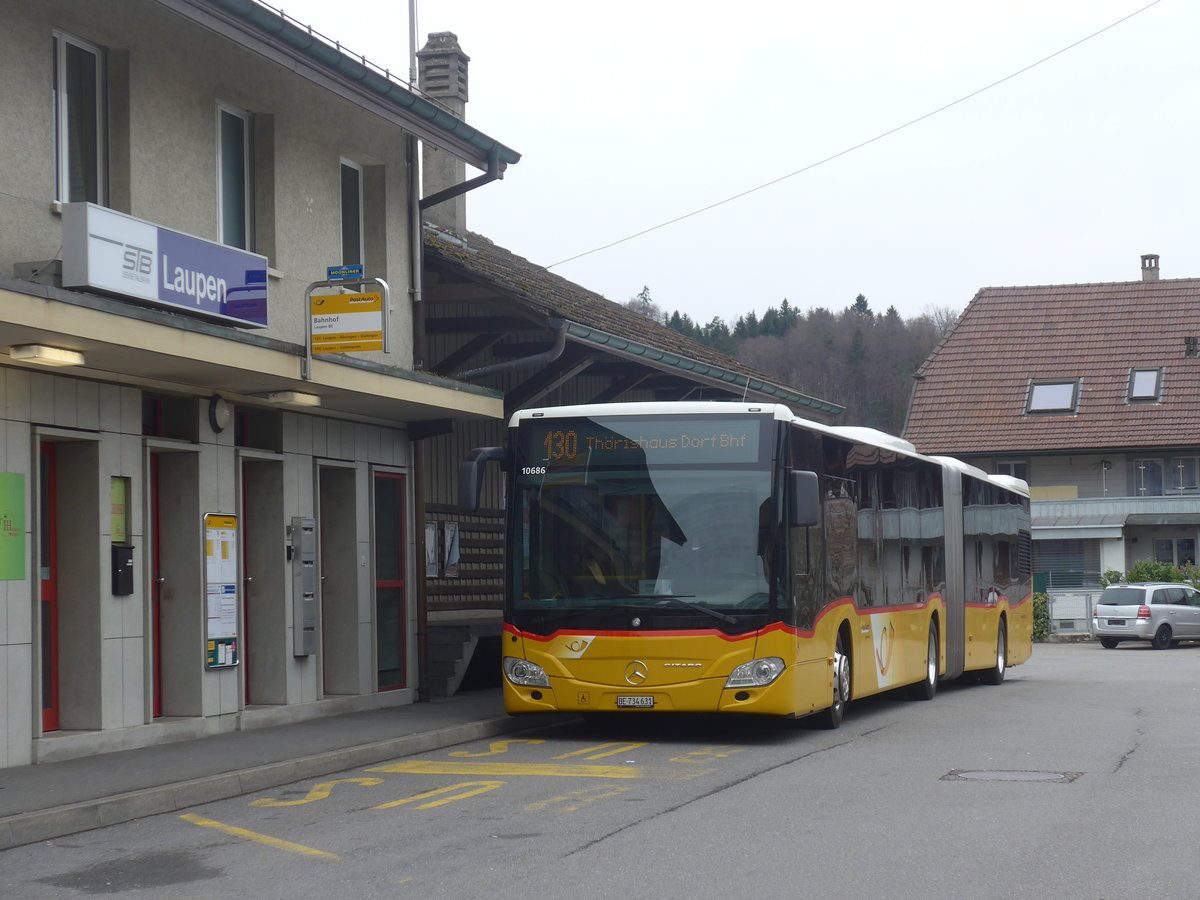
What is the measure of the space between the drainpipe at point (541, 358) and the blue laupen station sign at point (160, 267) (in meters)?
3.91

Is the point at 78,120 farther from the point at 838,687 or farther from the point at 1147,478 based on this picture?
the point at 1147,478

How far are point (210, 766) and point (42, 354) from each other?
3126 mm

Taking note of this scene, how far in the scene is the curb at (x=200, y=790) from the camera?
908 centimetres

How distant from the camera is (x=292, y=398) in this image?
47.8 ft

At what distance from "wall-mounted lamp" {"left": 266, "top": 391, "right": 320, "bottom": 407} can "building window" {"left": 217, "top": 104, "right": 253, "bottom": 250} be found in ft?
4.80

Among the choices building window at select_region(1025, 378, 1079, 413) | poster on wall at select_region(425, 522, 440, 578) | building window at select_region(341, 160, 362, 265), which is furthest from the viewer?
building window at select_region(1025, 378, 1079, 413)

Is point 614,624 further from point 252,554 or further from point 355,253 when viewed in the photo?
point 355,253

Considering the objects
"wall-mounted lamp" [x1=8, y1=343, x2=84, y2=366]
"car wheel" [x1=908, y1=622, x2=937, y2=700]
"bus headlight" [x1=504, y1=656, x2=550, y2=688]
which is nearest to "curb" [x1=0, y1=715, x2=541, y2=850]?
"bus headlight" [x1=504, y1=656, x2=550, y2=688]

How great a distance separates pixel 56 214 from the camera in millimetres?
11914

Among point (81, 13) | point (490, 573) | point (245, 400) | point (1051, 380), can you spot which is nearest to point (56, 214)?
point (81, 13)

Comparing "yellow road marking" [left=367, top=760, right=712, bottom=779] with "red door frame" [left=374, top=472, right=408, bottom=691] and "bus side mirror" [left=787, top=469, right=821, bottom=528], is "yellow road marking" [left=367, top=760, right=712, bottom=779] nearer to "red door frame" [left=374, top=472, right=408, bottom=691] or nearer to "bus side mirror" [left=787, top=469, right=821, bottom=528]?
"bus side mirror" [left=787, top=469, right=821, bottom=528]

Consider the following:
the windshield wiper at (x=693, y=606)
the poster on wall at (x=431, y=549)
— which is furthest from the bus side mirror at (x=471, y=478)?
the poster on wall at (x=431, y=549)

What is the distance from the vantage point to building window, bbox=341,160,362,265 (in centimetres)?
1686

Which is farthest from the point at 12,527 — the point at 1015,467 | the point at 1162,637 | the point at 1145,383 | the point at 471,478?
the point at 1145,383
